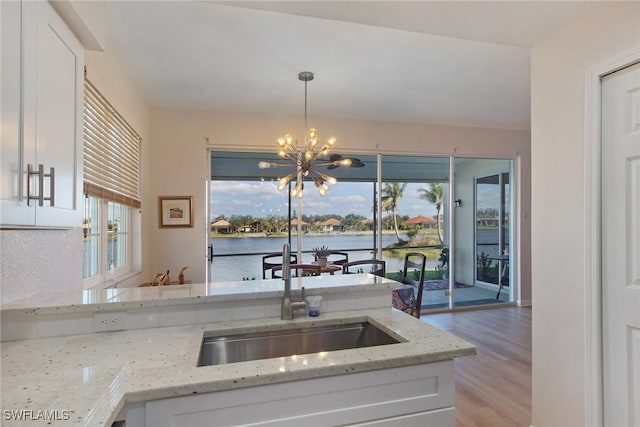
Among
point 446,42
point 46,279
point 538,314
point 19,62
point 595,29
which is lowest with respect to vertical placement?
point 538,314

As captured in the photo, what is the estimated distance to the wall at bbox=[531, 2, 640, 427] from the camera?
1796 mm

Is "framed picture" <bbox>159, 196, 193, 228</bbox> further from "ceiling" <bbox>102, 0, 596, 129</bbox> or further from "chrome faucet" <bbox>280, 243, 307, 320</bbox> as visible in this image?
"chrome faucet" <bbox>280, 243, 307, 320</bbox>

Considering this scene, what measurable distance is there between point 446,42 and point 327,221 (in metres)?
2.77

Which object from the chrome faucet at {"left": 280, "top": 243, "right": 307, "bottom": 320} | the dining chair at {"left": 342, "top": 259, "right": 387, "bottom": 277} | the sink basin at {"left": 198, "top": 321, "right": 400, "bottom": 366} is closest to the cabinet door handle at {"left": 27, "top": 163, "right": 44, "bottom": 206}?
the sink basin at {"left": 198, "top": 321, "right": 400, "bottom": 366}

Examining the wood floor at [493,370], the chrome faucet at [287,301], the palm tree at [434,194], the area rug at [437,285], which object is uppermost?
the palm tree at [434,194]

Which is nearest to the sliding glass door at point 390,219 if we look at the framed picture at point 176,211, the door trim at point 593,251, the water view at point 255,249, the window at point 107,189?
the water view at point 255,249

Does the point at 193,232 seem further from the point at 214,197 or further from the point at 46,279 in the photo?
the point at 46,279

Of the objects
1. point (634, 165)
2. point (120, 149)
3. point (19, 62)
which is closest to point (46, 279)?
point (19, 62)

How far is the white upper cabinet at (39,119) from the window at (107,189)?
90 cm

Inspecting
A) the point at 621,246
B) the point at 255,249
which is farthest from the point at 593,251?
the point at 255,249

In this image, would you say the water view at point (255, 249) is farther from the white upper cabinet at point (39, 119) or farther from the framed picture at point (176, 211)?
the white upper cabinet at point (39, 119)

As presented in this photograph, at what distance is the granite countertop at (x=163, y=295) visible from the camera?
4.44 ft

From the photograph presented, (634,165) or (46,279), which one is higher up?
(634,165)

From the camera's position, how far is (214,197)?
14.8 ft
